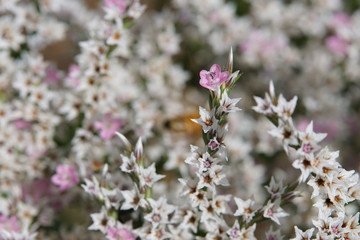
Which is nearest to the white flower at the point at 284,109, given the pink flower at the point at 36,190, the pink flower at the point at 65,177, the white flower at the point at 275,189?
the white flower at the point at 275,189

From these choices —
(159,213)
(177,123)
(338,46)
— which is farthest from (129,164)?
(338,46)

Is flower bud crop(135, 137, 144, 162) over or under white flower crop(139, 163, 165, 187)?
over

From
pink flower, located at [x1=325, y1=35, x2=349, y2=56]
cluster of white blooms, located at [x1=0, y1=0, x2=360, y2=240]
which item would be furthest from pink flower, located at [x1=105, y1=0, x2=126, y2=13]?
pink flower, located at [x1=325, y1=35, x2=349, y2=56]

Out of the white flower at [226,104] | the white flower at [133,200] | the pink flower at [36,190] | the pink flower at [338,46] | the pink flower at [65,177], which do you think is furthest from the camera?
the pink flower at [338,46]

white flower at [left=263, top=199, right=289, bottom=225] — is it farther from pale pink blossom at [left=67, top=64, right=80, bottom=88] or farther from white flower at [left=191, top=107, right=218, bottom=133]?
pale pink blossom at [left=67, top=64, right=80, bottom=88]

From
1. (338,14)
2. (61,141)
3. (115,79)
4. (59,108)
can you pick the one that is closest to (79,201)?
(61,141)

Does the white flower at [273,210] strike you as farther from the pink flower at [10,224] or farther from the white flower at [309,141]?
the pink flower at [10,224]

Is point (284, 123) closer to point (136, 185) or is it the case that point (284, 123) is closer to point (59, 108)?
point (136, 185)
